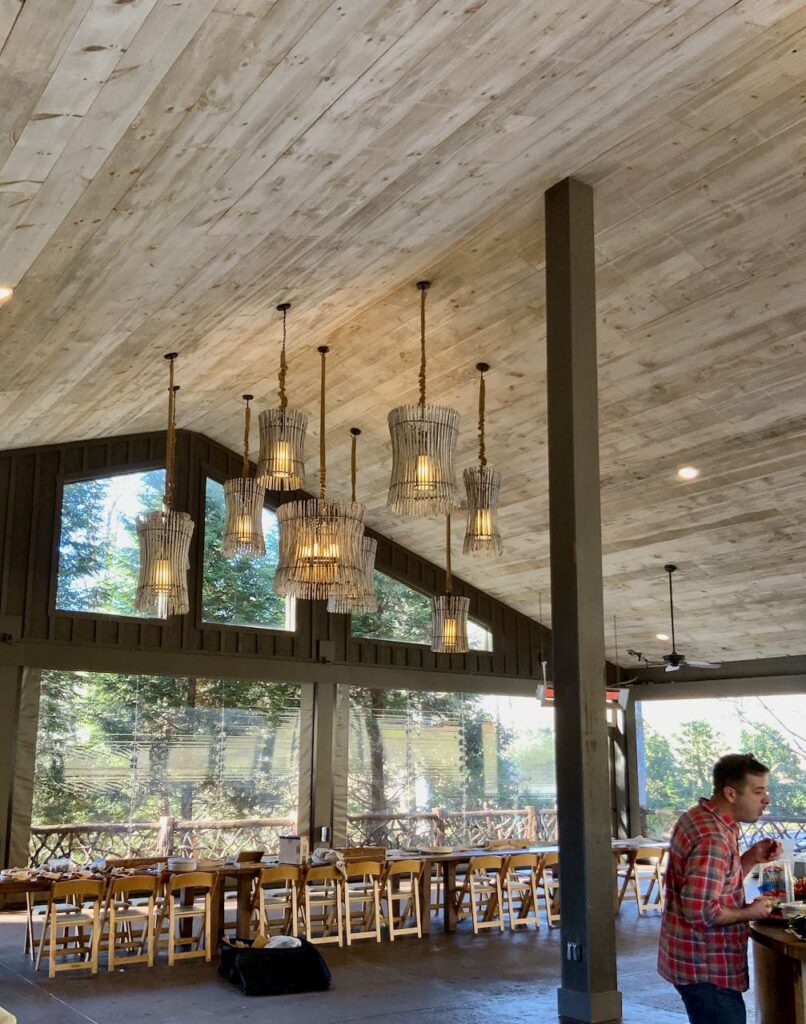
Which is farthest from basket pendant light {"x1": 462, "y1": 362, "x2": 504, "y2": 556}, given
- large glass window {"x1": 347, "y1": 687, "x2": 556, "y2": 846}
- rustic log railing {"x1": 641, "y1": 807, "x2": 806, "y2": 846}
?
rustic log railing {"x1": 641, "y1": 807, "x2": 806, "y2": 846}

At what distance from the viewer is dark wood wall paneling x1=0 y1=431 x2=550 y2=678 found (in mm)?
11000

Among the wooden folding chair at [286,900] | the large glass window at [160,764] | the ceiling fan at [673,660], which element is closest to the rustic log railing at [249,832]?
the large glass window at [160,764]

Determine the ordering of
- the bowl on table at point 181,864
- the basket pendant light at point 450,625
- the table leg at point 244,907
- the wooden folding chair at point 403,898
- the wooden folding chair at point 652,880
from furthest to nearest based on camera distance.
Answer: the basket pendant light at point 450,625, the wooden folding chair at point 652,880, the wooden folding chair at point 403,898, the table leg at point 244,907, the bowl on table at point 181,864

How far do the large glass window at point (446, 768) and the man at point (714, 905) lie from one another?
973cm

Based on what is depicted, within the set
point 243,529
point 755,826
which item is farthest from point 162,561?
point 755,826

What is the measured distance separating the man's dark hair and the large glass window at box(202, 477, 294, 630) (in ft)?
29.7

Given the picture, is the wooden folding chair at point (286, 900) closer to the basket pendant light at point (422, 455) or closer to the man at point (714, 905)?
the basket pendant light at point (422, 455)

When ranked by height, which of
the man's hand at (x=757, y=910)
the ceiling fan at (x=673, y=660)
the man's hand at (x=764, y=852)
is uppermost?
the ceiling fan at (x=673, y=660)

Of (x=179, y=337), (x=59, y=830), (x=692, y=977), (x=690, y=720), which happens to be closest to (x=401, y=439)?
(x=179, y=337)

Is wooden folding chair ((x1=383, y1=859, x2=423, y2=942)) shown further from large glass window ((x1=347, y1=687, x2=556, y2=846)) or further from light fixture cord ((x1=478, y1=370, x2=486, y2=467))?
light fixture cord ((x1=478, y1=370, x2=486, y2=467))

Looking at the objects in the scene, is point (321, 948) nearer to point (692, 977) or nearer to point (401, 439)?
point (401, 439)

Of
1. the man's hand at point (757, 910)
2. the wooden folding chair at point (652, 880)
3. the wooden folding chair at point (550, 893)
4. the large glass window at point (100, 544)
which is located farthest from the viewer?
the large glass window at point (100, 544)

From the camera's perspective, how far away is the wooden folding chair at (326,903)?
8.76 m

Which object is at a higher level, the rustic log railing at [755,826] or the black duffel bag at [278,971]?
the rustic log railing at [755,826]
